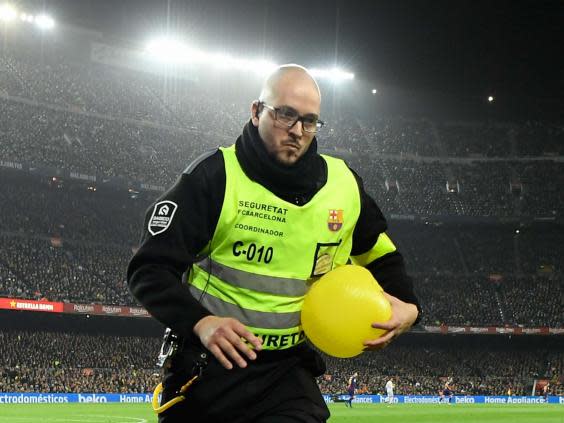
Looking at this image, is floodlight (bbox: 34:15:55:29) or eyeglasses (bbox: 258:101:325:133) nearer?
eyeglasses (bbox: 258:101:325:133)

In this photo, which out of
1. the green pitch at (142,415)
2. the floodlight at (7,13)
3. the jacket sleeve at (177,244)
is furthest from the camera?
the floodlight at (7,13)

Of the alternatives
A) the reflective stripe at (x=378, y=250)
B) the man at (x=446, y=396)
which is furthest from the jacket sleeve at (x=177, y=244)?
the man at (x=446, y=396)

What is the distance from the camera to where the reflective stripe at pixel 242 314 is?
3.83 m

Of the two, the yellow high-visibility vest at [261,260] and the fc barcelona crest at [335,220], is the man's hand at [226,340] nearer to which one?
the yellow high-visibility vest at [261,260]

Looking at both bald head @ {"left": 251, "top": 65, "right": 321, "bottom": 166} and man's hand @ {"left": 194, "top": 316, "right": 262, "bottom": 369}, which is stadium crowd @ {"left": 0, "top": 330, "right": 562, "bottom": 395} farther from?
man's hand @ {"left": 194, "top": 316, "right": 262, "bottom": 369}

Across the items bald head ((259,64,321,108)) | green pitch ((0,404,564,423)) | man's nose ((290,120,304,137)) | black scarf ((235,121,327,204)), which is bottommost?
green pitch ((0,404,564,423))

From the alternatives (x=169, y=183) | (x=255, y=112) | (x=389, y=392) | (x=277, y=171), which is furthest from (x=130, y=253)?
(x=277, y=171)

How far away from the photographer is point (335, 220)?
4070 millimetres

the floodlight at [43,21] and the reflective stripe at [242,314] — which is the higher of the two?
the floodlight at [43,21]

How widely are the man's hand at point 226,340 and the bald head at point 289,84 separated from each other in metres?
1.17

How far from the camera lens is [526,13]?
166 feet

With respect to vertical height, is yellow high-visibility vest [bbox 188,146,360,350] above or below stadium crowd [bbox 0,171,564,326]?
above

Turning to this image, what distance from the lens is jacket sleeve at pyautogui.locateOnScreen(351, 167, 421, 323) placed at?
4293 mm

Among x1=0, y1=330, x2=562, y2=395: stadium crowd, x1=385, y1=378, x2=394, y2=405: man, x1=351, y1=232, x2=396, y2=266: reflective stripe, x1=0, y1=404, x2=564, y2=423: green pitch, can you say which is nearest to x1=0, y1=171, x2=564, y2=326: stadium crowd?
x1=0, y1=330, x2=562, y2=395: stadium crowd
